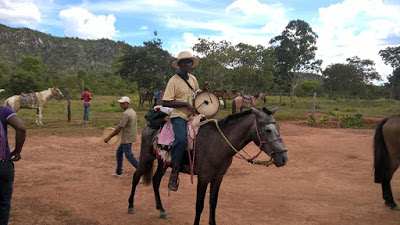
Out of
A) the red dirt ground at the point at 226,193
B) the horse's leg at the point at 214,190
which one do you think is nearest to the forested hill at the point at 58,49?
the red dirt ground at the point at 226,193

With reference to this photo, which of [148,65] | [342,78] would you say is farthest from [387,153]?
[342,78]

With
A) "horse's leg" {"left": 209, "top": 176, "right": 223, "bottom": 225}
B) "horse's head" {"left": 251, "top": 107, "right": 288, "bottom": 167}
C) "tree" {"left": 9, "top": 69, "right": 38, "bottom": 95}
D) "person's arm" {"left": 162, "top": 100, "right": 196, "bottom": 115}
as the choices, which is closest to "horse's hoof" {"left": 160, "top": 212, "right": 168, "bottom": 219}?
"horse's leg" {"left": 209, "top": 176, "right": 223, "bottom": 225}

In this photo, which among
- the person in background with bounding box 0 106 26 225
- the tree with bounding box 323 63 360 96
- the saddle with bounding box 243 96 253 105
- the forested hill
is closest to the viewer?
the person in background with bounding box 0 106 26 225

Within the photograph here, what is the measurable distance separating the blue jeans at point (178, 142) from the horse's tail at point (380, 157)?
4285mm

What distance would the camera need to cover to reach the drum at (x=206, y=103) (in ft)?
14.8

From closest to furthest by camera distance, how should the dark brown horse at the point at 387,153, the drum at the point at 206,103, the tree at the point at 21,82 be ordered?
the drum at the point at 206,103
the dark brown horse at the point at 387,153
the tree at the point at 21,82

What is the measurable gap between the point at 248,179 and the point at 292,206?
1915 mm

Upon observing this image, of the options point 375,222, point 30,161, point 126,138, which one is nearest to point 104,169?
point 126,138

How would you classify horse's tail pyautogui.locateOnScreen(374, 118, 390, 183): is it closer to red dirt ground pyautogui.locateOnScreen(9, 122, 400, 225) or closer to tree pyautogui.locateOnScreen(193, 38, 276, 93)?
red dirt ground pyautogui.locateOnScreen(9, 122, 400, 225)

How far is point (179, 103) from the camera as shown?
13.9 ft

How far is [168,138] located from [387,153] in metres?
4.58

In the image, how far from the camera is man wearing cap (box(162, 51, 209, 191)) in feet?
14.0

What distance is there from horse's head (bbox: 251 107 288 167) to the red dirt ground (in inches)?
68.8

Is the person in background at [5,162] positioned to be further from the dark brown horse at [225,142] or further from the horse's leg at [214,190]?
the horse's leg at [214,190]
